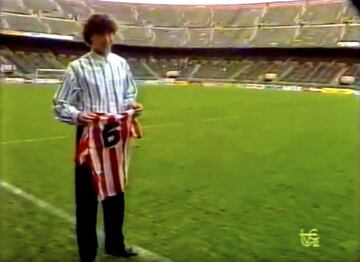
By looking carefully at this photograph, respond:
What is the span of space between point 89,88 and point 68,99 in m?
0.06

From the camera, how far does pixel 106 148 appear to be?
1.39 m

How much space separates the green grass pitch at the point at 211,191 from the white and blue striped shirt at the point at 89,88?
0.47 meters

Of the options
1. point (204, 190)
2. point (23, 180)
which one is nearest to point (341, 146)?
point (204, 190)

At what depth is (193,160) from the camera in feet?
11.2

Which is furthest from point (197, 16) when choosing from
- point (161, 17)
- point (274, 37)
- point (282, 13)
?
point (274, 37)

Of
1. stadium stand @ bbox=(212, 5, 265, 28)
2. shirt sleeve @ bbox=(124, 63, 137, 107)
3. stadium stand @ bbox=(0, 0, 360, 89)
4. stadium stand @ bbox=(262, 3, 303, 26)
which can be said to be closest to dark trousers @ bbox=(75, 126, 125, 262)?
shirt sleeve @ bbox=(124, 63, 137, 107)

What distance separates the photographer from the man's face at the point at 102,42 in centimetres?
133

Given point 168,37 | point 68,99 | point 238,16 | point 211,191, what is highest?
point 238,16

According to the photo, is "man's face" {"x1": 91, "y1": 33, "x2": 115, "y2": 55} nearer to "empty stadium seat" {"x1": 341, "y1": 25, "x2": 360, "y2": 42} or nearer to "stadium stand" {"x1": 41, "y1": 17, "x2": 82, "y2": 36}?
"empty stadium seat" {"x1": 341, "y1": 25, "x2": 360, "y2": 42}

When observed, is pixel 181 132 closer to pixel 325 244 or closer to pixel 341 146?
pixel 341 146

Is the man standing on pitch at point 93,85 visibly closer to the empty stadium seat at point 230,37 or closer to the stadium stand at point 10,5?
the stadium stand at point 10,5

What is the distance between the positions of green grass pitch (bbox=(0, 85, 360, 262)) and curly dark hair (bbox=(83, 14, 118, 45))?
65 cm

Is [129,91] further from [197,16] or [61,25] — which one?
[197,16]

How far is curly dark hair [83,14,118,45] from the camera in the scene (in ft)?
4.34
